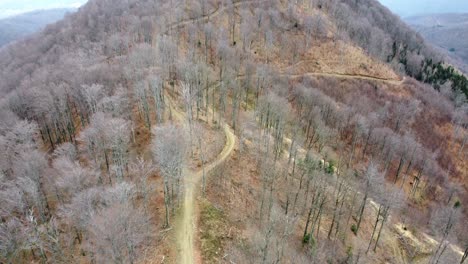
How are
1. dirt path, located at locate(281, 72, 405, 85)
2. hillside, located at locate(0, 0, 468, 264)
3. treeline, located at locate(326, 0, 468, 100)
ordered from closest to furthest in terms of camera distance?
hillside, located at locate(0, 0, 468, 264), dirt path, located at locate(281, 72, 405, 85), treeline, located at locate(326, 0, 468, 100)

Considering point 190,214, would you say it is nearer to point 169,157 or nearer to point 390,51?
point 169,157

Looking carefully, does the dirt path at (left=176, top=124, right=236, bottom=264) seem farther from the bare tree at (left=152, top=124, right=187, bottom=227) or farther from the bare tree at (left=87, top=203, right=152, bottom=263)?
the bare tree at (left=87, top=203, right=152, bottom=263)

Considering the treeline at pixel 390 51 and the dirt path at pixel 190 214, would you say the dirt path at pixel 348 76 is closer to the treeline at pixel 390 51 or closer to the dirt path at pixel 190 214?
the treeline at pixel 390 51

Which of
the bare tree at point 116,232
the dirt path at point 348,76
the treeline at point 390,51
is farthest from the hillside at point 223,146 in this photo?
the treeline at point 390,51

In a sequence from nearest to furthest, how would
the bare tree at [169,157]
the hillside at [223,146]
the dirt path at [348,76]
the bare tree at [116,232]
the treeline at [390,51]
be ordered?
1. the bare tree at [116,232]
2. the hillside at [223,146]
3. the bare tree at [169,157]
4. the dirt path at [348,76]
5. the treeline at [390,51]

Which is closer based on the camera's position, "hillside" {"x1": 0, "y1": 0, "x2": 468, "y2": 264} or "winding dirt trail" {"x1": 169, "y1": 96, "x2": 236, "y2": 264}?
"winding dirt trail" {"x1": 169, "y1": 96, "x2": 236, "y2": 264}

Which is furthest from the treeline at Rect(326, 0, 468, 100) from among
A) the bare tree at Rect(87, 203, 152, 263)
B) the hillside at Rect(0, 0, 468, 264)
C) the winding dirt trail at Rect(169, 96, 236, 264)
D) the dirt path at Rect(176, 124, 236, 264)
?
the bare tree at Rect(87, 203, 152, 263)

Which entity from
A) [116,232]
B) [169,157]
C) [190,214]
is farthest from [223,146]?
[116,232]

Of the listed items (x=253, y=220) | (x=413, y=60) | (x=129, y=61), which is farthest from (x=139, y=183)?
(x=413, y=60)

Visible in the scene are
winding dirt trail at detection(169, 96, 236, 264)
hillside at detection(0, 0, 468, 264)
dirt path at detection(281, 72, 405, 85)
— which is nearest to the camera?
winding dirt trail at detection(169, 96, 236, 264)
